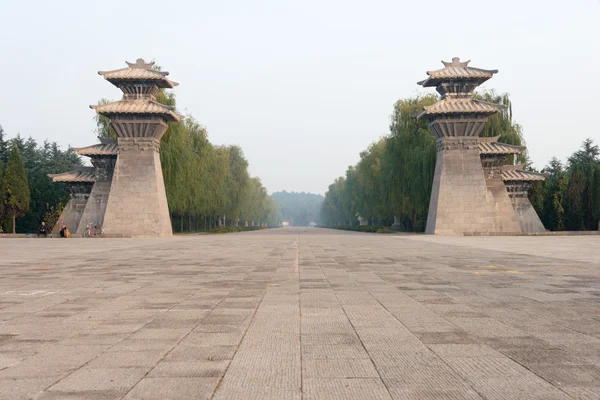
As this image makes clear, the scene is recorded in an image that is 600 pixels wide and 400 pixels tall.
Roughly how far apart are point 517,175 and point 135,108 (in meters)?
28.8

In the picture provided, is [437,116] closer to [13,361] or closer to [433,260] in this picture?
[433,260]

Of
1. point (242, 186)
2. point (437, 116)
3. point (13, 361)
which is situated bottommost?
point (13, 361)

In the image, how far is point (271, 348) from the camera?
494cm

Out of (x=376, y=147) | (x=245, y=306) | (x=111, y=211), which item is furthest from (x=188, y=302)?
(x=376, y=147)

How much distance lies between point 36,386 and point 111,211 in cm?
3496

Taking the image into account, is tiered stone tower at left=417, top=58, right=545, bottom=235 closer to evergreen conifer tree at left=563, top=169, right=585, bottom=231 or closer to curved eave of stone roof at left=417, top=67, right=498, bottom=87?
curved eave of stone roof at left=417, top=67, right=498, bottom=87

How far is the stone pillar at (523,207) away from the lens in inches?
1566

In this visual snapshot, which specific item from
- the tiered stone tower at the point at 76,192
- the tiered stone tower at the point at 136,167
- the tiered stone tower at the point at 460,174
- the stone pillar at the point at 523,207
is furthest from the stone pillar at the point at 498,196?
the tiered stone tower at the point at 76,192

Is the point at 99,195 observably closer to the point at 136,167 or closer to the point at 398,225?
the point at 136,167

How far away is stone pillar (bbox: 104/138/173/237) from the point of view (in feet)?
121

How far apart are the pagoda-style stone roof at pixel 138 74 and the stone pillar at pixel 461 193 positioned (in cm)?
2114

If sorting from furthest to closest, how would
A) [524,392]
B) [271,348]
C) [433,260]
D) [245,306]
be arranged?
[433,260]
[245,306]
[271,348]
[524,392]

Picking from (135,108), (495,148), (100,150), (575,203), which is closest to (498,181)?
(495,148)

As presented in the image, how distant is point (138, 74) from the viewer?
3759 centimetres
